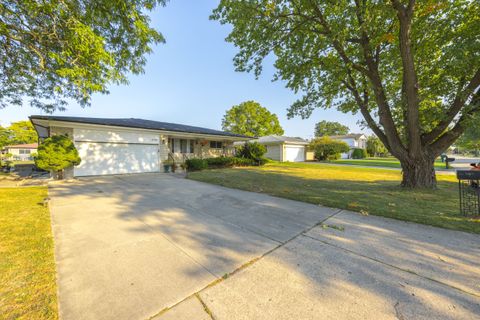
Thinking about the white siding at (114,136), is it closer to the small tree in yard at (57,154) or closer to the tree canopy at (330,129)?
the small tree in yard at (57,154)

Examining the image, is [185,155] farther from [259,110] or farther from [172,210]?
[259,110]

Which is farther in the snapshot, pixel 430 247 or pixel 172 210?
pixel 172 210

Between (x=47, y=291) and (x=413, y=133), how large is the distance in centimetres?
927

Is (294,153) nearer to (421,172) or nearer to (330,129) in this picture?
(421,172)

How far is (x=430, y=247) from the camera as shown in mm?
2727

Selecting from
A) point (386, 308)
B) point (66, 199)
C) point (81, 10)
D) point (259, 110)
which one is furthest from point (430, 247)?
point (259, 110)

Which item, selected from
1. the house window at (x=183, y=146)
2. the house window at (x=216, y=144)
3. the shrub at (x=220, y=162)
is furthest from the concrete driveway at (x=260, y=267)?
the house window at (x=216, y=144)

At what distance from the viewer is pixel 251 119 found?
33.4 metres

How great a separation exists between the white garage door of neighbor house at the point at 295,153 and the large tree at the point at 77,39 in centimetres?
1895

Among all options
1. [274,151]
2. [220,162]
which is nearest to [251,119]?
[274,151]

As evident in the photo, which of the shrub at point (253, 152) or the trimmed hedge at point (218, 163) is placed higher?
the shrub at point (253, 152)

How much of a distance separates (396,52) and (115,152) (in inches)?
551

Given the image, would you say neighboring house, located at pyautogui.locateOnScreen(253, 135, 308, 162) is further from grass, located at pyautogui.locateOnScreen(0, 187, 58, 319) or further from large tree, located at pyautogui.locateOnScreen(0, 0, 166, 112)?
grass, located at pyautogui.locateOnScreen(0, 187, 58, 319)

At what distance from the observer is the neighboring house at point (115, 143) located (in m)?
9.14
